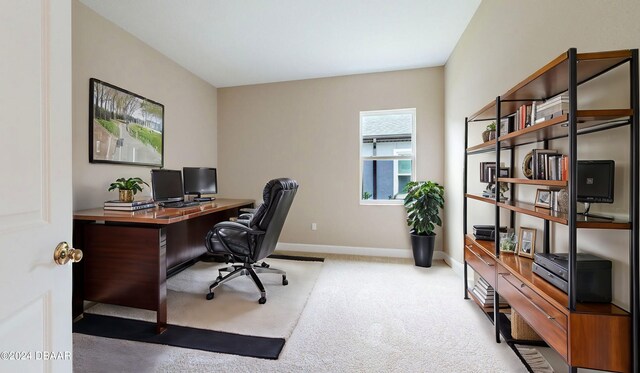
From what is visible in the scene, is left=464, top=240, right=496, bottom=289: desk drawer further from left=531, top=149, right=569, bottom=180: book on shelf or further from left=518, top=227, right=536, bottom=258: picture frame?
left=531, top=149, right=569, bottom=180: book on shelf

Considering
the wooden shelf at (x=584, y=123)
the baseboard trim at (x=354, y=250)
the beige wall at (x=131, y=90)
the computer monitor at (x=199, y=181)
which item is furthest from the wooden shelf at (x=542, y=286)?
the beige wall at (x=131, y=90)

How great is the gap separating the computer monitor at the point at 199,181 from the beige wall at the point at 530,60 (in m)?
3.14

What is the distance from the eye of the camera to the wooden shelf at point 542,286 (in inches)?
44.3

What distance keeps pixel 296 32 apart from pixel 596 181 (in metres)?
2.74

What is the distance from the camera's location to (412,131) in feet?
12.5

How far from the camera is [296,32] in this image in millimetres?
2811

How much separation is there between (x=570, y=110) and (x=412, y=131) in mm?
2732

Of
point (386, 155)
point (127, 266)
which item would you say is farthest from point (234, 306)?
point (386, 155)

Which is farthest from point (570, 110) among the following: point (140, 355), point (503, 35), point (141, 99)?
point (141, 99)

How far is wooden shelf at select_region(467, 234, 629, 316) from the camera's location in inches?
44.3
